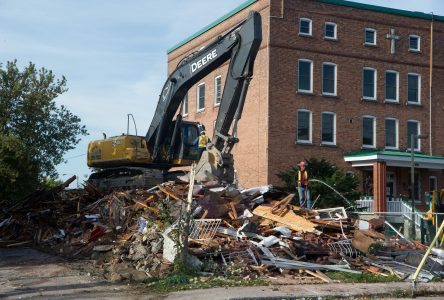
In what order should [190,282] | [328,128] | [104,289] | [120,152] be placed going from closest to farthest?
[104,289] → [190,282] → [120,152] → [328,128]

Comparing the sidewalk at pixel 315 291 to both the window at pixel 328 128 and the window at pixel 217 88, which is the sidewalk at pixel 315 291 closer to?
the window at pixel 328 128

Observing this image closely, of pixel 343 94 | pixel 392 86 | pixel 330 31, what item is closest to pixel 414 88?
pixel 392 86

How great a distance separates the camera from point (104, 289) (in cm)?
1123

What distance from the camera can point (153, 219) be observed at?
15188mm

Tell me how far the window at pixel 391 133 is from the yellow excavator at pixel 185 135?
19766mm

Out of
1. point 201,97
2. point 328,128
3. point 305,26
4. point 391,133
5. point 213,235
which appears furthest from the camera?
point 201,97

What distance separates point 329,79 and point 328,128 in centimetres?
287

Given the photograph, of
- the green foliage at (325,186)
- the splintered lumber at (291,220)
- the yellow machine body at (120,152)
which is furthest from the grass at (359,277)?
the green foliage at (325,186)

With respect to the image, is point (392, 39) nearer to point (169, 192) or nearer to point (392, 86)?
point (392, 86)

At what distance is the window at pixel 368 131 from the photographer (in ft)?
123

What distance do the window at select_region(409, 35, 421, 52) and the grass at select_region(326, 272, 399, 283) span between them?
28746 millimetres

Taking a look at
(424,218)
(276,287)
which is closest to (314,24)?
(424,218)

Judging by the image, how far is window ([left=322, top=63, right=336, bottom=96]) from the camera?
3644cm

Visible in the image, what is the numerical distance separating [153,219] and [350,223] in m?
5.44
